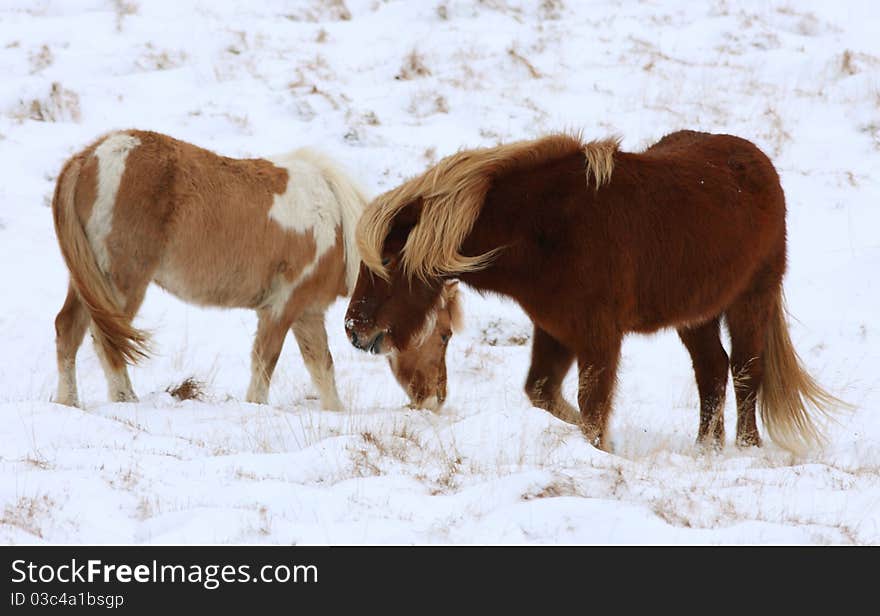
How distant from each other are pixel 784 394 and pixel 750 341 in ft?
1.17

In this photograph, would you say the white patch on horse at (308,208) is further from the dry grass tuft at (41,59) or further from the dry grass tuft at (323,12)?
the dry grass tuft at (323,12)

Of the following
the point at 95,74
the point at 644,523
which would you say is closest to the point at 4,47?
the point at 95,74

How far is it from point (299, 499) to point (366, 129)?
7833 mm

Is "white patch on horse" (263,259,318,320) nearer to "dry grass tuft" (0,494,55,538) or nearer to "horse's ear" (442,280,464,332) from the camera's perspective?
"horse's ear" (442,280,464,332)

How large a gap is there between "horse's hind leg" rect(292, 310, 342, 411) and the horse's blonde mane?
7.28ft

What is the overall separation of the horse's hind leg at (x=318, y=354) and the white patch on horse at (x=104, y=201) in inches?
60.9

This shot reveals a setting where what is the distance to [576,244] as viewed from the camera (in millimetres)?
4684

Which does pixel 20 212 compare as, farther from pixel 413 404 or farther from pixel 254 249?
pixel 413 404

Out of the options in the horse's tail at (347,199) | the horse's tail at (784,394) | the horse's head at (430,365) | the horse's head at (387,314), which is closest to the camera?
the horse's head at (387,314)

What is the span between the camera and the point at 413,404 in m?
6.65

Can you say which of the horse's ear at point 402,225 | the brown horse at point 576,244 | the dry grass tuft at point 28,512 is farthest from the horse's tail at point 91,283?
the dry grass tuft at point 28,512

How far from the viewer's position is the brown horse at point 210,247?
6148mm

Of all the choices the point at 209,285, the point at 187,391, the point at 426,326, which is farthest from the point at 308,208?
the point at 426,326
